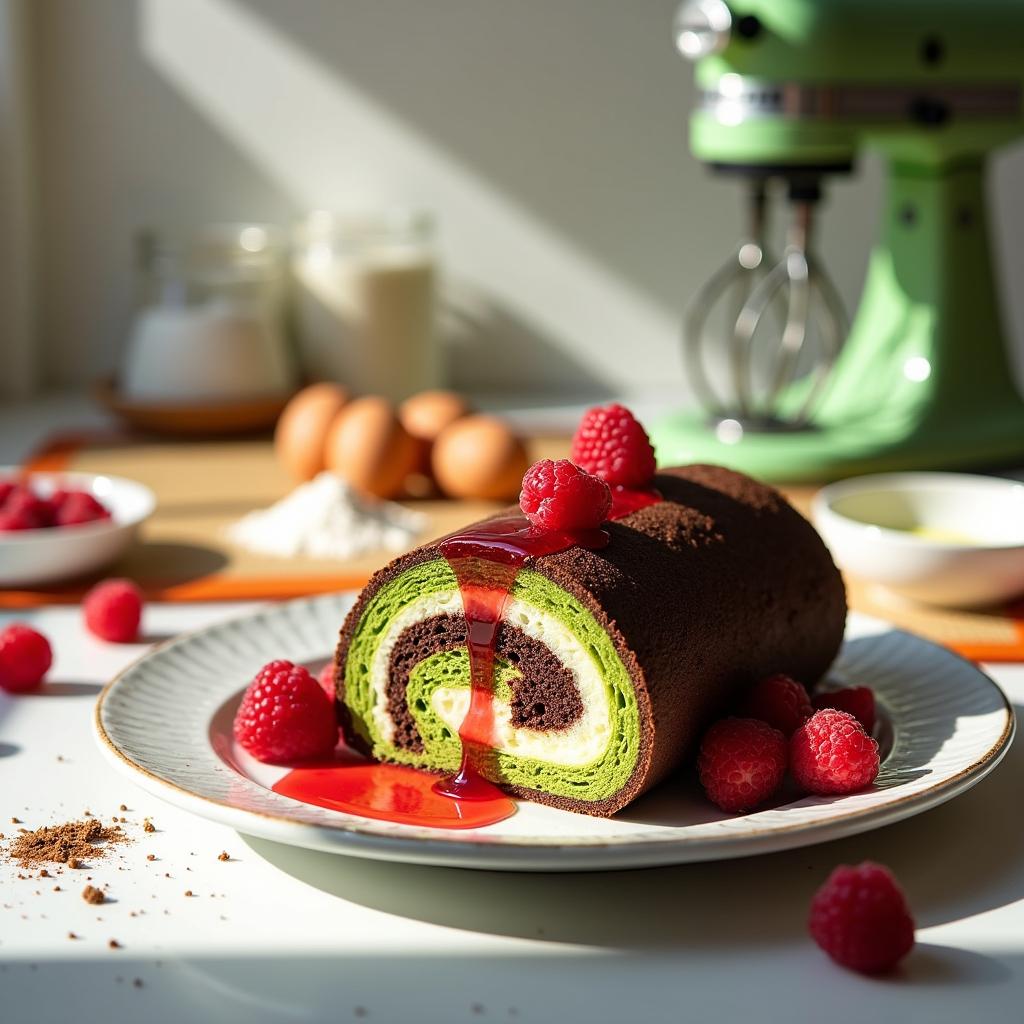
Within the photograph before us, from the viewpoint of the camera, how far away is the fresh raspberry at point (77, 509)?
5.78 feet

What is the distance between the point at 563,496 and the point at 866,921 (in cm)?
37

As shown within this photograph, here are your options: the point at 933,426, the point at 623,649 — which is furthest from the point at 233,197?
the point at 623,649

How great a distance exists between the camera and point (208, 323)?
8.02ft

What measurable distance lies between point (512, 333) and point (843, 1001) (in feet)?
6.87

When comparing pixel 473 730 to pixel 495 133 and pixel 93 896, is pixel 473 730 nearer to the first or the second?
pixel 93 896

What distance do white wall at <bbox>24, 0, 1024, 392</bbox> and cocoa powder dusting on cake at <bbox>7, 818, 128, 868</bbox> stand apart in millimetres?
1848

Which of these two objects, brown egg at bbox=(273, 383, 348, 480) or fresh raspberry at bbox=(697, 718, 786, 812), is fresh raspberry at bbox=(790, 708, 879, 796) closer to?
fresh raspberry at bbox=(697, 718, 786, 812)

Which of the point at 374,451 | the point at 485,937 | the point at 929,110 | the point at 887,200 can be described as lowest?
the point at 485,937

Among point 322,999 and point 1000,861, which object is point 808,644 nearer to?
point 1000,861

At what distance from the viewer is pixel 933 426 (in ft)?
6.86

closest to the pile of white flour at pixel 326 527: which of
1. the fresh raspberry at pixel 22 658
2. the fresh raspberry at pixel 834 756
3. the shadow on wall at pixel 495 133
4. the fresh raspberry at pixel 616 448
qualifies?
the fresh raspberry at pixel 22 658

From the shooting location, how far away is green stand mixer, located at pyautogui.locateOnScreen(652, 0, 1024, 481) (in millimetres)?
1916

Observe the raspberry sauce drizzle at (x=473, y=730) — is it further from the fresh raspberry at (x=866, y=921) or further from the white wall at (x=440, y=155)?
the white wall at (x=440, y=155)

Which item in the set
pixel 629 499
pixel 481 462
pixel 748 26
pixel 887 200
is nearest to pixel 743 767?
pixel 629 499
